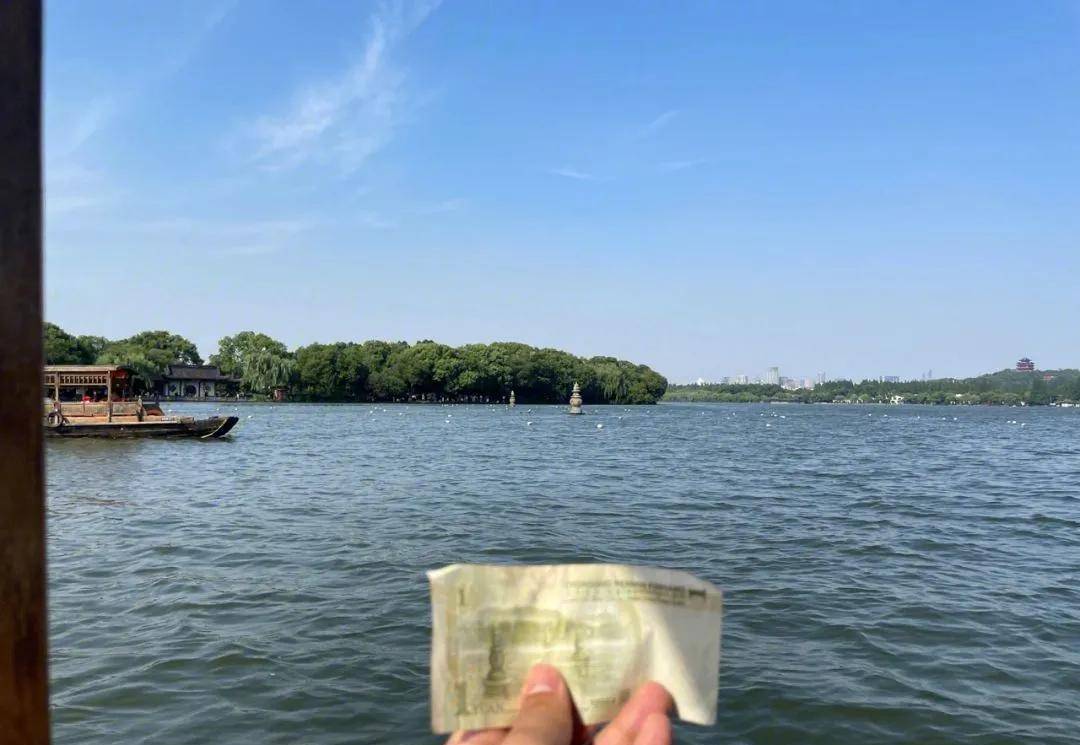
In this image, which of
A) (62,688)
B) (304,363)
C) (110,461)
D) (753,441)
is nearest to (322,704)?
(62,688)

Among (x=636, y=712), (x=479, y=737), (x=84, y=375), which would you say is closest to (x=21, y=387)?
(x=479, y=737)

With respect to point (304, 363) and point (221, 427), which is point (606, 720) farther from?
point (304, 363)

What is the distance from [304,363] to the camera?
125 meters

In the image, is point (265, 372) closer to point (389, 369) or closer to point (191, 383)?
point (191, 383)

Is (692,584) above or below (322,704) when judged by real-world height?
above

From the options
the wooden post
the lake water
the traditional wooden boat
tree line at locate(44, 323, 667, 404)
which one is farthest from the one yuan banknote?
tree line at locate(44, 323, 667, 404)

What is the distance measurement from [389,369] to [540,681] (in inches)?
5229

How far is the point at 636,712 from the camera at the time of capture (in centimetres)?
216

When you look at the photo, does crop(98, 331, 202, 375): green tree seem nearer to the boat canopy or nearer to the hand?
the boat canopy

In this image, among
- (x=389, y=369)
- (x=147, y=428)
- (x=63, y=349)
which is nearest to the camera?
(x=147, y=428)

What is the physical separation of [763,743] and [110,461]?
27578 millimetres

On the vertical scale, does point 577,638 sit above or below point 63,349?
below

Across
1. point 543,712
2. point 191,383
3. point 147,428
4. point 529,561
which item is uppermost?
point 191,383

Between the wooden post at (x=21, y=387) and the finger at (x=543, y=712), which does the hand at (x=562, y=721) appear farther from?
the wooden post at (x=21, y=387)
